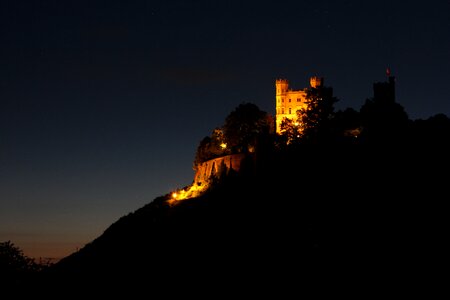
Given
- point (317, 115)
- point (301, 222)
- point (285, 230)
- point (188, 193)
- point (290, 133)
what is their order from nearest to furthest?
point (285, 230)
point (301, 222)
point (188, 193)
point (290, 133)
point (317, 115)

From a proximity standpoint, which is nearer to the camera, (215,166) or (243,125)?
(215,166)

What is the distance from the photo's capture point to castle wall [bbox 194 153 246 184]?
10044cm

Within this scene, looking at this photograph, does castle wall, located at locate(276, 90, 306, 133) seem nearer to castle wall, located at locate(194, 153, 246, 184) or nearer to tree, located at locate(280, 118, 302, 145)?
tree, located at locate(280, 118, 302, 145)

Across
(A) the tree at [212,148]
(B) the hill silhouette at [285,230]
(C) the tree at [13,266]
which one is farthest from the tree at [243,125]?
(C) the tree at [13,266]

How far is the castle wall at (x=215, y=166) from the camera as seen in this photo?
100 metres

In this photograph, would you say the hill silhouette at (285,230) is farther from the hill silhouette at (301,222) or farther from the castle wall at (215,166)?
the castle wall at (215,166)

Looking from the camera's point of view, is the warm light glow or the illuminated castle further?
the illuminated castle

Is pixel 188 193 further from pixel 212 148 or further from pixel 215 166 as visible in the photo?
pixel 212 148

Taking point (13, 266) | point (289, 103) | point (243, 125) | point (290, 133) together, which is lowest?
point (13, 266)

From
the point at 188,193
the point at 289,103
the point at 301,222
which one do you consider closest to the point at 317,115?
the point at 289,103

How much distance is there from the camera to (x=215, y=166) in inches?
4129

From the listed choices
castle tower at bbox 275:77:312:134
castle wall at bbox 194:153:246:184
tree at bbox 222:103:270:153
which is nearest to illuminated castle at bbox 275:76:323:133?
castle tower at bbox 275:77:312:134

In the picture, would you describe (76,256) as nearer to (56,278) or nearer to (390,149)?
(56,278)

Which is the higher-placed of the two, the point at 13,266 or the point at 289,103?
the point at 289,103
